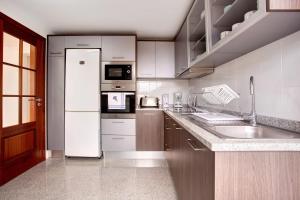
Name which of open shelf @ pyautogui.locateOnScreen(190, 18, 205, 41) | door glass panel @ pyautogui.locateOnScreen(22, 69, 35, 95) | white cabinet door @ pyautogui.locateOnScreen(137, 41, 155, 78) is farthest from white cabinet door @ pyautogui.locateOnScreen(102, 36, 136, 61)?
open shelf @ pyautogui.locateOnScreen(190, 18, 205, 41)

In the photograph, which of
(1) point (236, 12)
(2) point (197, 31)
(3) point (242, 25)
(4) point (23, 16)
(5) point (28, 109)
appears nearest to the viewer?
(3) point (242, 25)

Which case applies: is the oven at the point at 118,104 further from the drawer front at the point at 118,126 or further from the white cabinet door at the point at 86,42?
the white cabinet door at the point at 86,42

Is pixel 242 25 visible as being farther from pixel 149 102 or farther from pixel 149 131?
pixel 149 102

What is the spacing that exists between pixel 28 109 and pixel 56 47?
1157mm

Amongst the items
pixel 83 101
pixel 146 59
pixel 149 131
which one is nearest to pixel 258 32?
pixel 149 131

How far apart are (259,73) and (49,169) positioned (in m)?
2.98

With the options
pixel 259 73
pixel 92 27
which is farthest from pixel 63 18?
pixel 259 73

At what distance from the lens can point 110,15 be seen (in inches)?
118

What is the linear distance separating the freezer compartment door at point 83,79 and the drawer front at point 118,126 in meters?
0.30

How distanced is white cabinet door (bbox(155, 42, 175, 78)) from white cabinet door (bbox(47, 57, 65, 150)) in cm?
Answer: 167

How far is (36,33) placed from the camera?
3.25m

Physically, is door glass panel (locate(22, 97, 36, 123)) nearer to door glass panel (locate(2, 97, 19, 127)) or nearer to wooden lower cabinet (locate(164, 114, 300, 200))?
door glass panel (locate(2, 97, 19, 127))

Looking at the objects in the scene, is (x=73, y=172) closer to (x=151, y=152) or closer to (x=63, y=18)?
(x=151, y=152)

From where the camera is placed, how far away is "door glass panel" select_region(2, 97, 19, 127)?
2.60 meters
